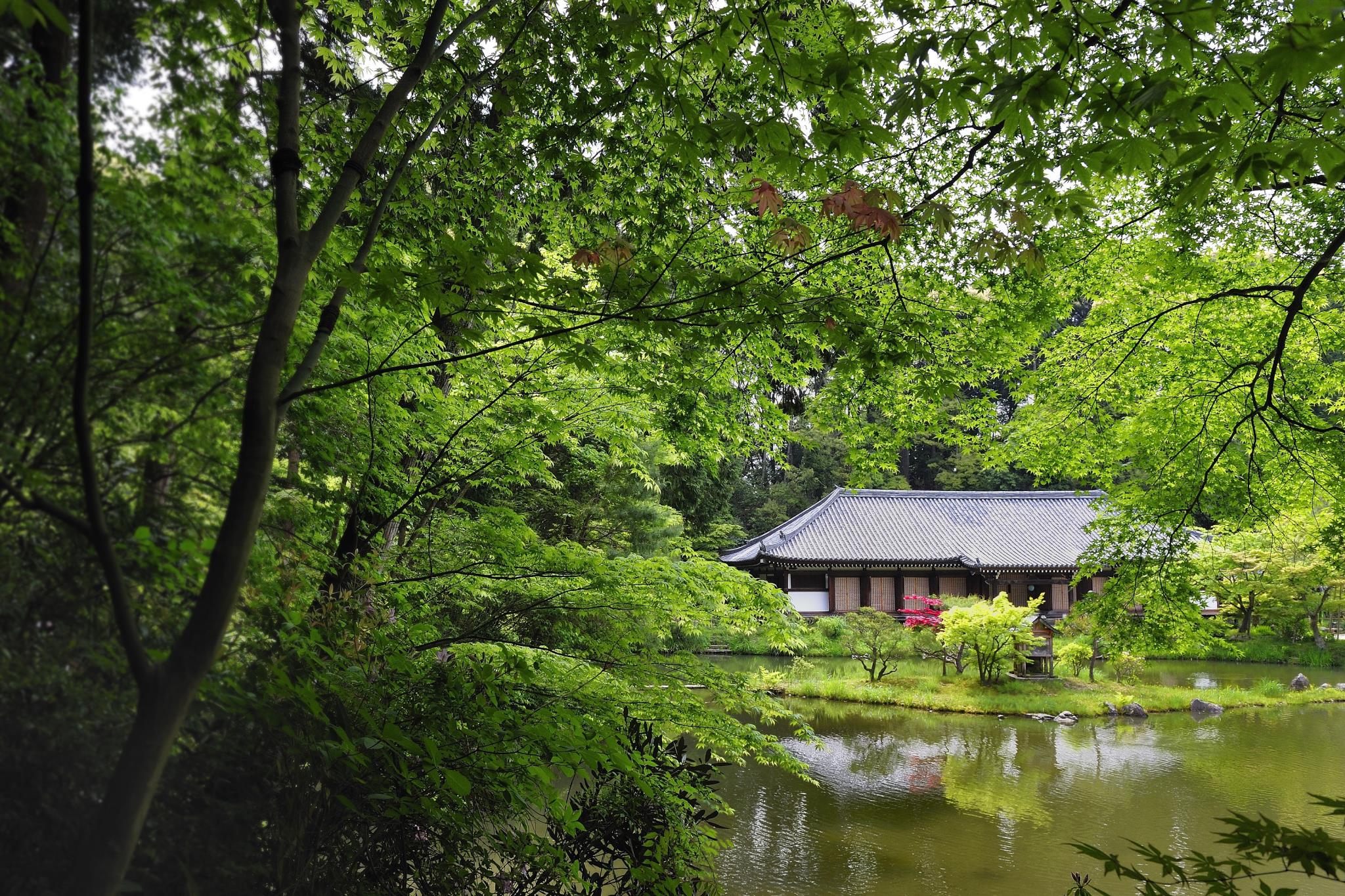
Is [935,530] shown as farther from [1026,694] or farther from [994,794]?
[994,794]

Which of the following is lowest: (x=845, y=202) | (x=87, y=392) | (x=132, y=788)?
(x=132, y=788)

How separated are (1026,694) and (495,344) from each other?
13169 millimetres

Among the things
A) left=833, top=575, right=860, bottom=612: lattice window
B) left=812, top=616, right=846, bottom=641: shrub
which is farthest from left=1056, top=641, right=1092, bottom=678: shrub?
left=833, top=575, right=860, bottom=612: lattice window

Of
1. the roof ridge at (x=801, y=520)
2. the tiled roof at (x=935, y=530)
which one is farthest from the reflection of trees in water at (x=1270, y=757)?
the roof ridge at (x=801, y=520)

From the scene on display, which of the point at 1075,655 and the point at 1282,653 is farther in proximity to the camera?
the point at 1282,653

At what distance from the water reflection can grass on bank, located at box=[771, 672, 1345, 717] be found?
1.86ft

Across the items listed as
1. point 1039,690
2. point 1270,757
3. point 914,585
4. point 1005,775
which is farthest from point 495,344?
point 914,585

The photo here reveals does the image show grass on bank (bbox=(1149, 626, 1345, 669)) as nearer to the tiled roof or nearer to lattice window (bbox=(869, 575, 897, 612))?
the tiled roof

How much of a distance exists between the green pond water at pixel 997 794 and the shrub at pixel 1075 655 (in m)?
1.71

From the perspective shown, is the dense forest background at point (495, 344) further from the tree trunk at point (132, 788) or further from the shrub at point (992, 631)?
the shrub at point (992, 631)

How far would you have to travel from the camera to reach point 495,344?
3779mm

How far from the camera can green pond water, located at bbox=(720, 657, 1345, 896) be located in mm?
6184

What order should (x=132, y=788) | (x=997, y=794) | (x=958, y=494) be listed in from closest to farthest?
(x=132, y=788) → (x=997, y=794) → (x=958, y=494)

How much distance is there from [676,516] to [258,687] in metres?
9.49
